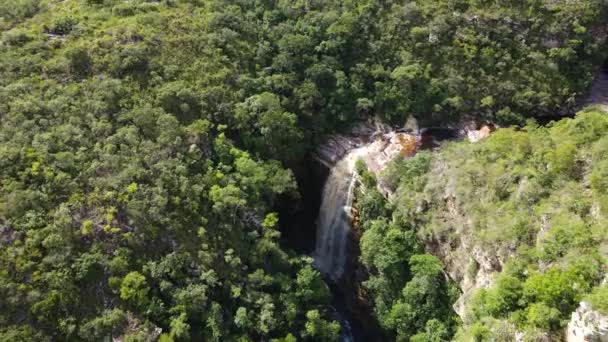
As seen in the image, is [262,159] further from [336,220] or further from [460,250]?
[460,250]

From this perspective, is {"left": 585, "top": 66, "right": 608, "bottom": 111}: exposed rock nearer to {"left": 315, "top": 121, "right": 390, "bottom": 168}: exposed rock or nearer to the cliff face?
{"left": 315, "top": 121, "right": 390, "bottom": 168}: exposed rock

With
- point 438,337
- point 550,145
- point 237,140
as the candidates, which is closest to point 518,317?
point 438,337

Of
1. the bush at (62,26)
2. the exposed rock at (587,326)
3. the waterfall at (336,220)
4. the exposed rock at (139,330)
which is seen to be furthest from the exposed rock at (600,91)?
the bush at (62,26)

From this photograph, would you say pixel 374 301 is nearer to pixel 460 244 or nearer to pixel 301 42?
pixel 460 244

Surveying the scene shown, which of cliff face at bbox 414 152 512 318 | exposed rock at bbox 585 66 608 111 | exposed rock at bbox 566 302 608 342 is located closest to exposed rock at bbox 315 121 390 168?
cliff face at bbox 414 152 512 318

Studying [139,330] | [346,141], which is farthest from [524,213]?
[139,330]

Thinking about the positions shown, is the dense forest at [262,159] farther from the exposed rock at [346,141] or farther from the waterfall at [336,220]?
the waterfall at [336,220]
